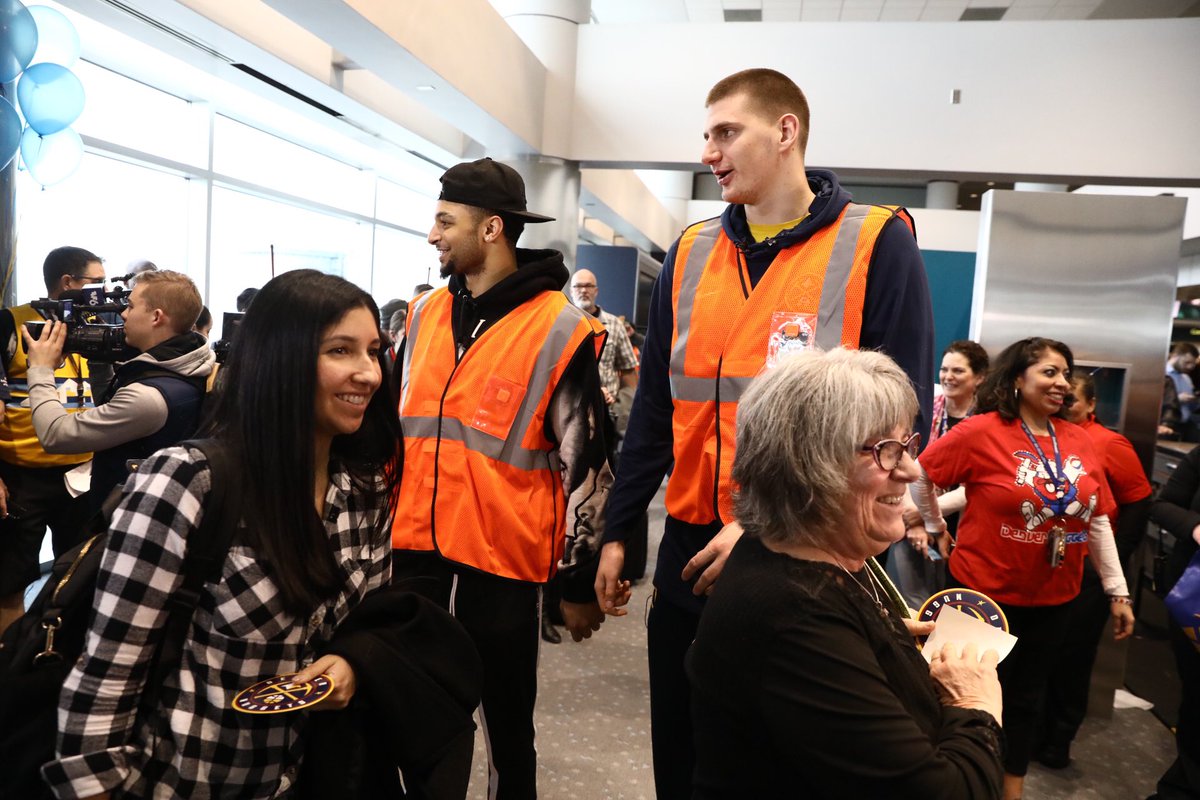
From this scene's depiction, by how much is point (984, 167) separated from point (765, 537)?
189 inches

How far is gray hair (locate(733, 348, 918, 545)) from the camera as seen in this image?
113cm

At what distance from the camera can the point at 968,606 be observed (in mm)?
1360

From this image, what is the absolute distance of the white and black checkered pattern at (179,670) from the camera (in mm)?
1090

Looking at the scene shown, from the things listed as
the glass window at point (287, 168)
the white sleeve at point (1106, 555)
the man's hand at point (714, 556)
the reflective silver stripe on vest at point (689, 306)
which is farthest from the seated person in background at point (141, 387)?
the glass window at point (287, 168)

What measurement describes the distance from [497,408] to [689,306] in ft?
1.80

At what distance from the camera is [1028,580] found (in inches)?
101

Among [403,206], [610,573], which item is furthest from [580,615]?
[403,206]

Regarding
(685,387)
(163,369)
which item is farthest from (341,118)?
(685,387)

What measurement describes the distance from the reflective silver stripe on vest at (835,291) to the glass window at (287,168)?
6.22 metres

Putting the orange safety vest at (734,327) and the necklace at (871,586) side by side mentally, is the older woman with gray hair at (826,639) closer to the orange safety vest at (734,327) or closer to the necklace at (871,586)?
the necklace at (871,586)

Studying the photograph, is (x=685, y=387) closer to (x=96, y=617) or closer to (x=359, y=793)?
(x=359, y=793)

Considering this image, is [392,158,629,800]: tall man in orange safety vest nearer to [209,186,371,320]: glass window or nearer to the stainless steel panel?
the stainless steel panel

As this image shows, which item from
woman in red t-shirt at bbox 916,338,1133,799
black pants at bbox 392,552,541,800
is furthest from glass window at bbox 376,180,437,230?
black pants at bbox 392,552,541,800

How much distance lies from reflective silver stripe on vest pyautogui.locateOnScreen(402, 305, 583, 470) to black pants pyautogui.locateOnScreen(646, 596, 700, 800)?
482 mm
